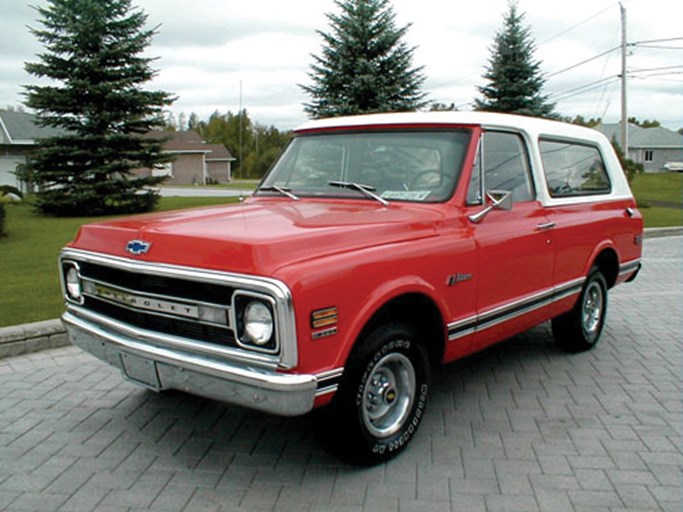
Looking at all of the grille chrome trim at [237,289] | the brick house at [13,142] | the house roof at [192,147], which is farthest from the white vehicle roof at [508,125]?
the house roof at [192,147]

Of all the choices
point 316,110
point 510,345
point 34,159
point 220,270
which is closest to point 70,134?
point 34,159

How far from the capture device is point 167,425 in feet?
14.2

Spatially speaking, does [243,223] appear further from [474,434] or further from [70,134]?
[70,134]

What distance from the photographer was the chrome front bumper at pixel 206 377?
9.80 feet

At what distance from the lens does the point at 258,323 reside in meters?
3.05

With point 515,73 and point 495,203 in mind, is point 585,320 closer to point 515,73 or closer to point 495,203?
point 495,203

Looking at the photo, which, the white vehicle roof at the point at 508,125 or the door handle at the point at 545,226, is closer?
the white vehicle roof at the point at 508,125

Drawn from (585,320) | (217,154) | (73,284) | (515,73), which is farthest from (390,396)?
(217,154)

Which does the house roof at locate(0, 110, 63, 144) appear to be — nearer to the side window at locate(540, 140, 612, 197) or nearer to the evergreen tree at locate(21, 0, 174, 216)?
the evergreen tree at locate(21, 0, 174, 216)

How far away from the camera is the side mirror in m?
4.24

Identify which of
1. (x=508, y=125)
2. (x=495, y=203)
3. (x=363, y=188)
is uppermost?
(x=508, y=125)

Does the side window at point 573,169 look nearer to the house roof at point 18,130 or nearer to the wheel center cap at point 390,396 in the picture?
the wheel center cap at point 390,396

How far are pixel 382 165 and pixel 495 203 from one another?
2.76ft

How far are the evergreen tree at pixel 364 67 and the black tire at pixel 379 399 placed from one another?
Result: 17236 mm
